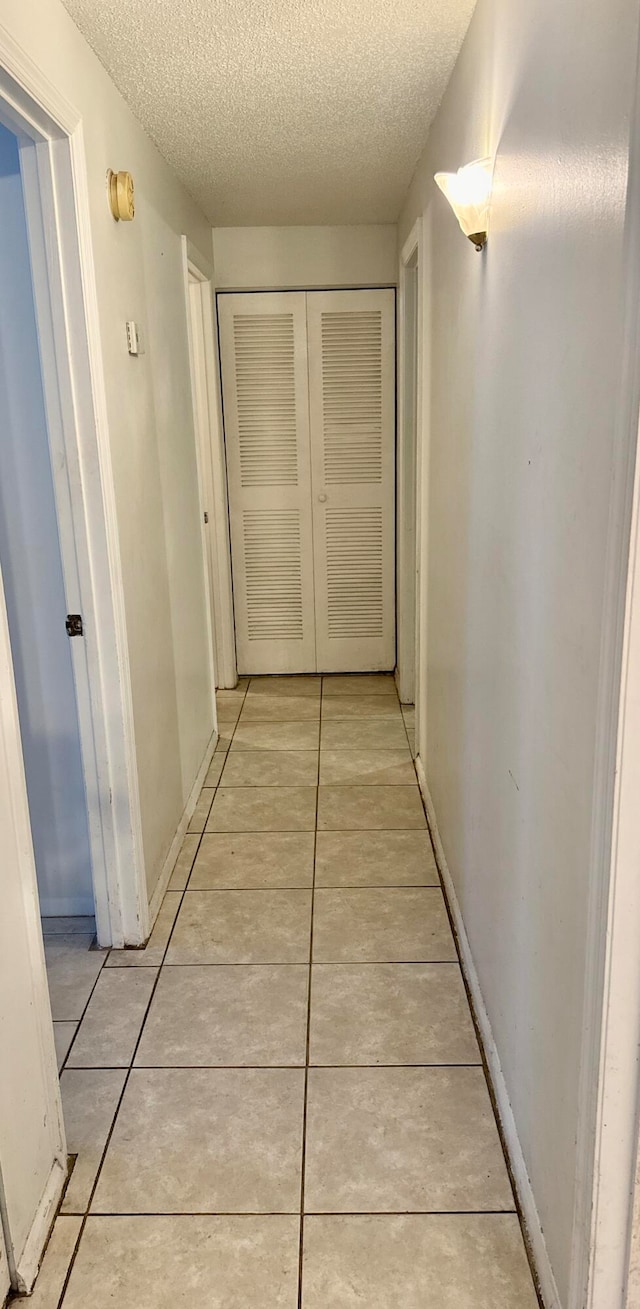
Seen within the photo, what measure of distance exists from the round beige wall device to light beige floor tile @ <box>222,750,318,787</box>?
2039mm

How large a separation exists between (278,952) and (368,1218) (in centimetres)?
Answer: 87

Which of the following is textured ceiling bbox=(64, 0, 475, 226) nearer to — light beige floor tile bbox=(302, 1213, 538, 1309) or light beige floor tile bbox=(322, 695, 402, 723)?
light beige floor tile bbox=(322, 695, 402, 723)

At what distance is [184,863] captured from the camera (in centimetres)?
297

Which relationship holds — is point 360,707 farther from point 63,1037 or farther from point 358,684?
point 63,1037

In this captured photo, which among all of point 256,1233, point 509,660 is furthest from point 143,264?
point 256,1233

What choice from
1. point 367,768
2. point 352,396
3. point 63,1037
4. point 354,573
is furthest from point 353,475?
point 63,1037

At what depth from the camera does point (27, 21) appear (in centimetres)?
173

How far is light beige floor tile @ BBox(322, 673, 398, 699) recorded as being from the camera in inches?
183

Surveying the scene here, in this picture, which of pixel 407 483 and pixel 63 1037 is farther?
pixel 407 483

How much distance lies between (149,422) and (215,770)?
1.48m

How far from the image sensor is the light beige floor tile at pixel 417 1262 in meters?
1.49

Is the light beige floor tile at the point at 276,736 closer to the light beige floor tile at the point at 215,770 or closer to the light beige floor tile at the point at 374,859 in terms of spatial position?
the light beige floor tile at the point at 215,770

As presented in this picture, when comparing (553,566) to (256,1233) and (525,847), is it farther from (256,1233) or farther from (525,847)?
(256,1233)

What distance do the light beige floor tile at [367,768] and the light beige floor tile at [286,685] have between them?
2.84ft
